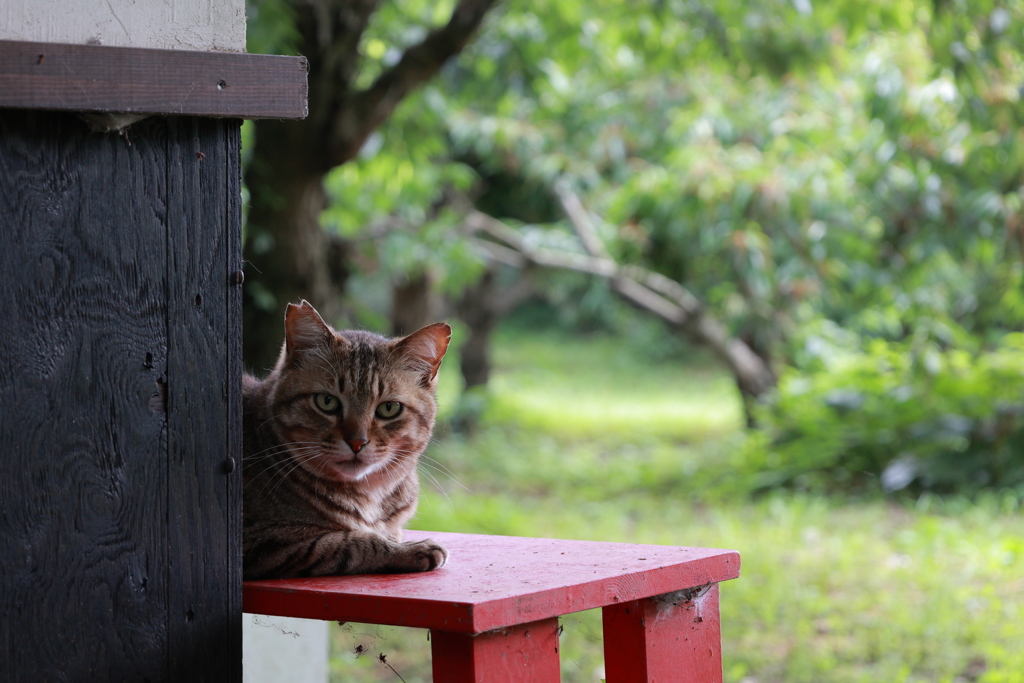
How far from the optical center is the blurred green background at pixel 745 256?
4512 millimetres

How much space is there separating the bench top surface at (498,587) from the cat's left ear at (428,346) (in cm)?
39

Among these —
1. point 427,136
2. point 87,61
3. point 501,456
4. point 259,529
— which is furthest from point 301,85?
point 501,456

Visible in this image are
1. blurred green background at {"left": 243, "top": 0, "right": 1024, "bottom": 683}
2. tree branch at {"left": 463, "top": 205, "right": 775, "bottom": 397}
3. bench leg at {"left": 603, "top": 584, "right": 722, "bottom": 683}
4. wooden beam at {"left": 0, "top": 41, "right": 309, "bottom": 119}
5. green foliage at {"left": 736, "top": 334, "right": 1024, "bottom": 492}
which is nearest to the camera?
wooden beam at {"left": 0, "top": 41, "right": 309, "bottom": 119}

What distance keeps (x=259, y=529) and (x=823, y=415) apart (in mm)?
6471

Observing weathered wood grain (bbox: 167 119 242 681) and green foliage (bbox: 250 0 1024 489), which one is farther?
green foliage (bbox: 250 0 1024 489)

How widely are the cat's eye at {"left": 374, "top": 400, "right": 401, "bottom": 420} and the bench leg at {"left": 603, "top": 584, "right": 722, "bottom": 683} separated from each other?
55 centimetres

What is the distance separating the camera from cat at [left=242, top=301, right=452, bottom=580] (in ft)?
6.07

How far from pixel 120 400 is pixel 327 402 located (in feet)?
1.57

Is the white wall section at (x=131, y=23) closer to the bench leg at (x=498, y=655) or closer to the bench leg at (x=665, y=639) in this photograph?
the bench leg at (x=498, y=655)

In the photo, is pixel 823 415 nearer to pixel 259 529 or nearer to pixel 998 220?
pixel 998 220

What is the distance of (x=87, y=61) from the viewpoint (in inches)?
59.1

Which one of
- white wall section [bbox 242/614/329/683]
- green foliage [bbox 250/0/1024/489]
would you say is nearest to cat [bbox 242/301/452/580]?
white wall section [bbox 242/614/329/683]

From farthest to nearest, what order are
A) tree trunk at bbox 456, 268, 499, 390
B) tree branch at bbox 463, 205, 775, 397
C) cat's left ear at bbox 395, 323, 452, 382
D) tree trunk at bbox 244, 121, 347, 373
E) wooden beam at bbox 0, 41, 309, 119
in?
1. tree trunk at bbox 456, 268, 499, 390
2. tree branch at bbox 463, 205, 775, 397
3. tree trunk at bbox 244, 121, 347, 373
4. cat's left ear at bbox 395, 323, 452, 382
5. wooden beam at bbox 0, 41, 309, 119

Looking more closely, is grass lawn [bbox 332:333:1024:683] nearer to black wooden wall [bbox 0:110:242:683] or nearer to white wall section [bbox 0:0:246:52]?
black wooden wall [bbox 0:110:242:683]
